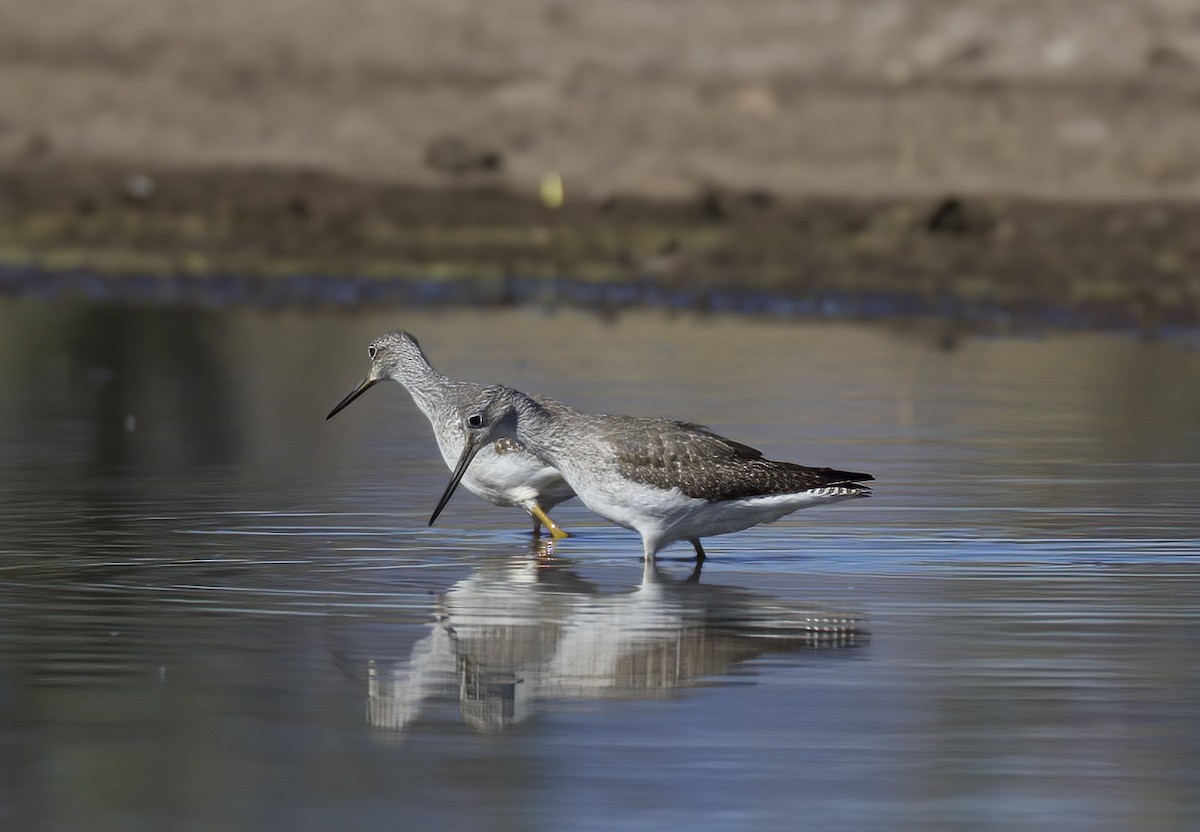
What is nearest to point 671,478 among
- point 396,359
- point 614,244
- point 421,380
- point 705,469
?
point 705,469

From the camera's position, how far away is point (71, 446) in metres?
15.7

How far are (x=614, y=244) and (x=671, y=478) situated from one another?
1935cm

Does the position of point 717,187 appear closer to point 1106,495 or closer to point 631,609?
point 1106,495

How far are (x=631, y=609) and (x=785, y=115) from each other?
2419 cm

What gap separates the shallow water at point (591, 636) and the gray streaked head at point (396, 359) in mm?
675

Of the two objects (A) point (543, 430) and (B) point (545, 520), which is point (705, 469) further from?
(B) point (545, 520)

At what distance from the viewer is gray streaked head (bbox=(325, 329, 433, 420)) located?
531 inches

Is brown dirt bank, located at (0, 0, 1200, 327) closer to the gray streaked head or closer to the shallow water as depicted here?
the shallow water

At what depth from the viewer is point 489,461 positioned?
12039 millimetres

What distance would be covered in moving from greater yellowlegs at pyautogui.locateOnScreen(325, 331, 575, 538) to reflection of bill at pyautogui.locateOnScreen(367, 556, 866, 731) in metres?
1.08

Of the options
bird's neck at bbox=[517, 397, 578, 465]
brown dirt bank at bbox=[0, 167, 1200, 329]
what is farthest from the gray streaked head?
→ brown dirt bank at bbox=[0, 167, 1200, 329]

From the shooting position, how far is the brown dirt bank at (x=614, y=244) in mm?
27375

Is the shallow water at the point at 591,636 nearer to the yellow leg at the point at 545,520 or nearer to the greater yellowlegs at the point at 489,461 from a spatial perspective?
the yellow leg at the point at 545,520

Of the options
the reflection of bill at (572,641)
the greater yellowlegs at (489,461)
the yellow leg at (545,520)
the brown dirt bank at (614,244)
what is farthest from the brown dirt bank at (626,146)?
the reflection of bill at (572,641)
